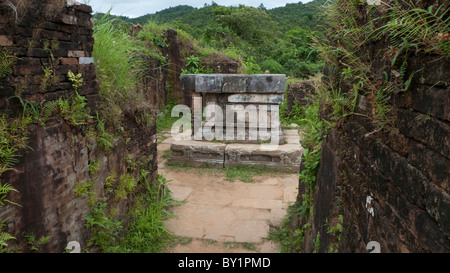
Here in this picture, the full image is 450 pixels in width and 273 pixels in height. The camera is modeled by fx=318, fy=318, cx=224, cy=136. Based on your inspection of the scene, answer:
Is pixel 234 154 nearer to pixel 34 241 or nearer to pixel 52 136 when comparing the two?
pixel 52 136

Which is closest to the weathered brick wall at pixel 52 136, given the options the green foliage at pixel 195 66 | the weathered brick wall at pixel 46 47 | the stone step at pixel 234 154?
the weathered brick wall at pixel 46 47

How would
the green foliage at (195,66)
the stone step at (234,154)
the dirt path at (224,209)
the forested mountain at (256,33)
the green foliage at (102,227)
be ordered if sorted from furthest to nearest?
the forested mountain at (256,33)
the green foliage at (195,66)
the stone step at (234,154)
the dirt path at (224,209)
the green foliage at (102,227)

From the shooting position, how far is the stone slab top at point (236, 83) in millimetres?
6574

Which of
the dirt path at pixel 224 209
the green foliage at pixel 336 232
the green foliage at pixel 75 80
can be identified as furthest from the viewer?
the dirt path at pixel 224 209

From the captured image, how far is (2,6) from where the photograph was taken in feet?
6.97

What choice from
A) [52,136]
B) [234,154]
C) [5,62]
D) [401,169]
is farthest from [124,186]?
[234,154]

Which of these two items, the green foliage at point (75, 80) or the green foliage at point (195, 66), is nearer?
the green foliage at point (75, 80)

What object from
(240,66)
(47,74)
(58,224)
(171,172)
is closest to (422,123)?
(47,74)

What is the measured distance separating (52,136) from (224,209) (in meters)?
2.82

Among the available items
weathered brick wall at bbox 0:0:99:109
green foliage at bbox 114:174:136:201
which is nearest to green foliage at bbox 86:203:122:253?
green foliage at bbox 114:174:136:201

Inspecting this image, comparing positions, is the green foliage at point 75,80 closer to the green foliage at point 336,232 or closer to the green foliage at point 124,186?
the green foliage at point 124,186

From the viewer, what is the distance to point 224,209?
4754 mm

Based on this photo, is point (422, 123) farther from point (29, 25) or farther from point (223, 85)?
point (223, 85)

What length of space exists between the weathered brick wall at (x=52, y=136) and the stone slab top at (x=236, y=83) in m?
3.68
